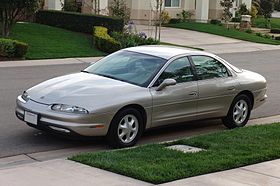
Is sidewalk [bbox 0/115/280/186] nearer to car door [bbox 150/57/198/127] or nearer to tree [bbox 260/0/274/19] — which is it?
car door [bbox 150/57/198/127]

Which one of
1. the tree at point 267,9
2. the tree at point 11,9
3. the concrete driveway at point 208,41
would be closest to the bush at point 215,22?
the tree at point 267,9

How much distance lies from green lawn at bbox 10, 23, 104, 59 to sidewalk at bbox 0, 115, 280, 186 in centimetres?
1400

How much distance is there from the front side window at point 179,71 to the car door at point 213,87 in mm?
179

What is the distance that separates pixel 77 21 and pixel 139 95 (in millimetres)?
19376

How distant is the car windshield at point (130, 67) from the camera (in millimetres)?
9047

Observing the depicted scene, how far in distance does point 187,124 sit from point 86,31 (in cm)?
1716

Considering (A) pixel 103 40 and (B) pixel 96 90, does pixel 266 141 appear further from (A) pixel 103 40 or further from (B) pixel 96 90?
(A) pixel 103 40

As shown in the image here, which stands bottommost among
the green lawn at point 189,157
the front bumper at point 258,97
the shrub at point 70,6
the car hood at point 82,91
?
the green lawn at point 189,157

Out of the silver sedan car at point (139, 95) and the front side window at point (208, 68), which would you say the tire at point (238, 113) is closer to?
the silver sedan car at point (139, 95)

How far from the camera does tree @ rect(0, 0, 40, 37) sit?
2206 centimetres

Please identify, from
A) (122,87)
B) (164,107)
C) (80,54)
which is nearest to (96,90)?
(122,87)

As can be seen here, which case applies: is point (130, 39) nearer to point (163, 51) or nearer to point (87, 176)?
point (163, 51)

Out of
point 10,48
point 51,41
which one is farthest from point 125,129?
point 51,41

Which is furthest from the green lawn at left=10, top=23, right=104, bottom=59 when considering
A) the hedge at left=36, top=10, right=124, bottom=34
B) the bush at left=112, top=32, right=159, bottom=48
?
the bush at left=112, top=32, right=159, bottom=48
